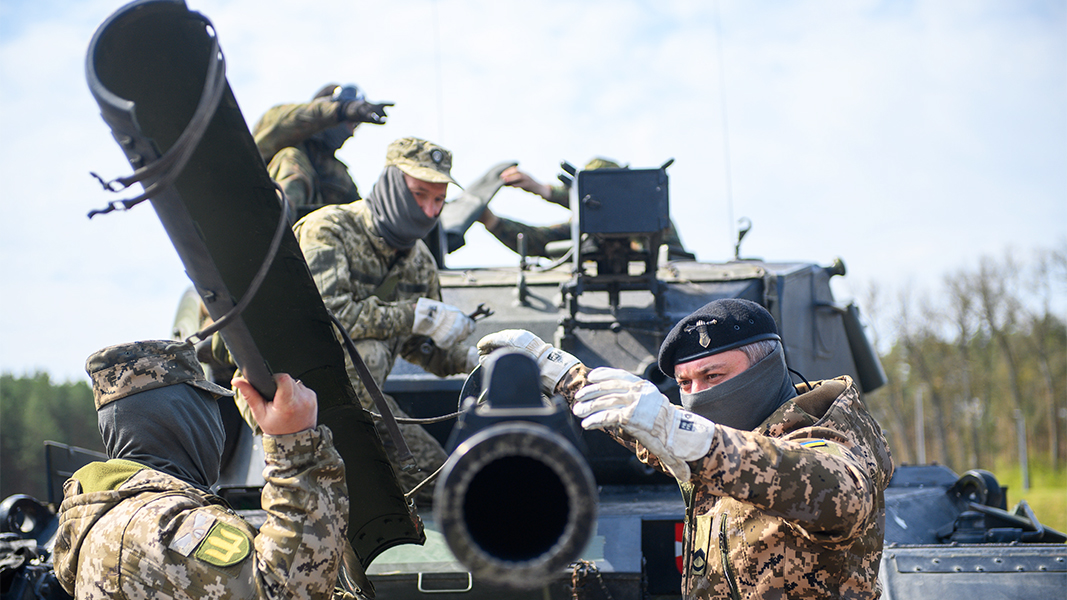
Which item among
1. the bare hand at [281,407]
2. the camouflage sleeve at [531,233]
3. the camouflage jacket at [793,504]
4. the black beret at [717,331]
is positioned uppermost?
the camouflage sleeve at [531,233]

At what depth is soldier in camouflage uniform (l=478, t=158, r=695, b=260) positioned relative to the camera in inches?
270

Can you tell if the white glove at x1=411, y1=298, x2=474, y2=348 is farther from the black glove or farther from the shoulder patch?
the shoulder patch

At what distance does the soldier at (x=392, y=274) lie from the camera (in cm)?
436

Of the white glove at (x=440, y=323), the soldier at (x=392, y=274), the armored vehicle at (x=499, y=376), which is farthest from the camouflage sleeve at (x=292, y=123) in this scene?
the white glove at (x=440, y=323)

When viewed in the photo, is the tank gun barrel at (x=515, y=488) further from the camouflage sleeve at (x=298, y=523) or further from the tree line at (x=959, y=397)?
the tree line at (x=959, y=397)

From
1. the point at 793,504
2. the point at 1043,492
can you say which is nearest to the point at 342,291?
the point at 793,504

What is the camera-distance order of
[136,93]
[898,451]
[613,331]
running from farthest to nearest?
[898,451], [613,331], [136,93]

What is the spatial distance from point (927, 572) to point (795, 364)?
1671mm

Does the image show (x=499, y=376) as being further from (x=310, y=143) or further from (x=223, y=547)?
(x=310, y=143)

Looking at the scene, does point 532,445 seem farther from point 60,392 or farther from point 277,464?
point 60,392

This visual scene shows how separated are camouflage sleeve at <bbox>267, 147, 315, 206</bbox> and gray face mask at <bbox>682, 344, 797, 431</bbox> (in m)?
3.60

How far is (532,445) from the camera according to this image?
5.19 ft

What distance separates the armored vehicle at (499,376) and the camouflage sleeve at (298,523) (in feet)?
0.63

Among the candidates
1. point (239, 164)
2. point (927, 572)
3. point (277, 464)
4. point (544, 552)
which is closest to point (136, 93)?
point (239, 164)
